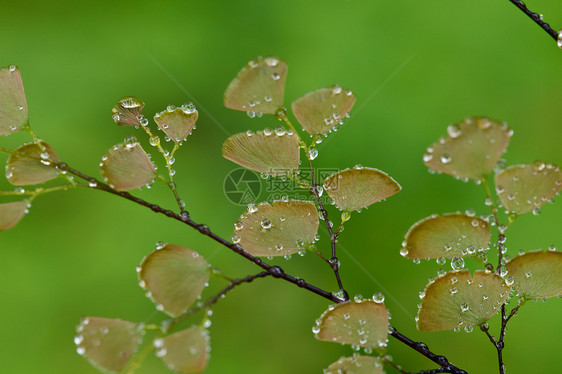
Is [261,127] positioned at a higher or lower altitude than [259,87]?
lower

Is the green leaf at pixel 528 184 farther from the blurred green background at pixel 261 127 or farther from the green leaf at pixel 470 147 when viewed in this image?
the blurred green background at pixel 261 127

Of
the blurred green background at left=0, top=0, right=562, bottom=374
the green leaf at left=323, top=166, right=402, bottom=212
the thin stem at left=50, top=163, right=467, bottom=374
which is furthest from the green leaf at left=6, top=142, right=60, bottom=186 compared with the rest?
the blurred green background at left=0, top=0, right=562, bottom=374


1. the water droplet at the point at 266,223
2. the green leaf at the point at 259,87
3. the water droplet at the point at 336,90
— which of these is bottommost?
the water droplet at the point at 266,223

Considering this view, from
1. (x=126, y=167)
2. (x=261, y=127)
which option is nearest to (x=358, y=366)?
(x=126, y=167)

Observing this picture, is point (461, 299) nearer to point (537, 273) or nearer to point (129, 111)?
point (537, 273)

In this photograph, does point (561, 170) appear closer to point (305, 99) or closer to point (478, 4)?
point (305, 99)

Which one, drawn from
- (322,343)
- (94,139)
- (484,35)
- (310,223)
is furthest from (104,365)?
(484,35)

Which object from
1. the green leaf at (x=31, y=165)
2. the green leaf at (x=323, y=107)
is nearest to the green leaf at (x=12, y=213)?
the green leaf at (x=31, y=165)
